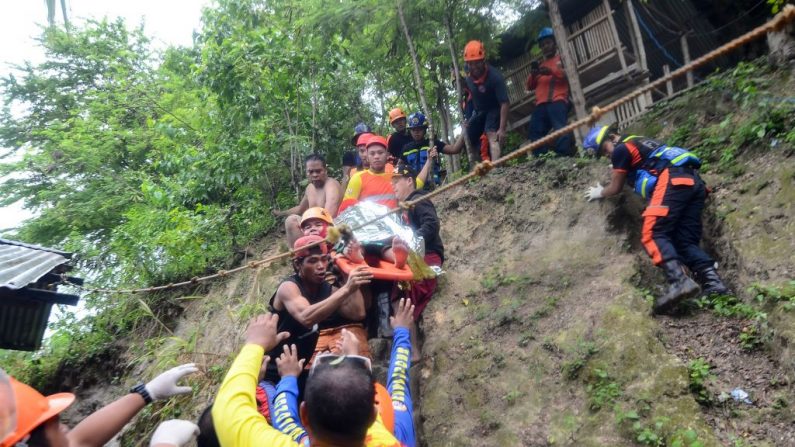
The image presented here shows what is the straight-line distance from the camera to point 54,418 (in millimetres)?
2021

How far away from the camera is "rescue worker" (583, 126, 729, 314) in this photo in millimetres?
4191

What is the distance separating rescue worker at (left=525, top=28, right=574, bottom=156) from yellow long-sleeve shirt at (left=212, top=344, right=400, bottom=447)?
5746 mm

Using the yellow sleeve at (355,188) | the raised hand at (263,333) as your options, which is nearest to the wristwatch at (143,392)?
the raised hand at (263,333)

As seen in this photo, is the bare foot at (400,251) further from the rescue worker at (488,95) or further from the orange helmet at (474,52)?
the orange helmet at (474,52)

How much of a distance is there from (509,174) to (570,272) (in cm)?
226

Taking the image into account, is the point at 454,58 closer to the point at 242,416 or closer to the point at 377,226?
the point at 377,226

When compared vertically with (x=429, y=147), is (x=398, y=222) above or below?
below

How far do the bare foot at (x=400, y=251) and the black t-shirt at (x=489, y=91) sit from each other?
11.3ft

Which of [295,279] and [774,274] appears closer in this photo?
[295,279]

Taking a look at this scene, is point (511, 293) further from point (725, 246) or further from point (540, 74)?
point (540, 74)

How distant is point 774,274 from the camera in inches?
155

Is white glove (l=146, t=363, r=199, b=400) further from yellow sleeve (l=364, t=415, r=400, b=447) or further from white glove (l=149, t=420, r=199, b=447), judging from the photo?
yellow sleeve (l=364, t=415, r=400, b=447)

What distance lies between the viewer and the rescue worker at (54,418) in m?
1.88

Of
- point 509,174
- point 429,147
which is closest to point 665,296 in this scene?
point 509,174
